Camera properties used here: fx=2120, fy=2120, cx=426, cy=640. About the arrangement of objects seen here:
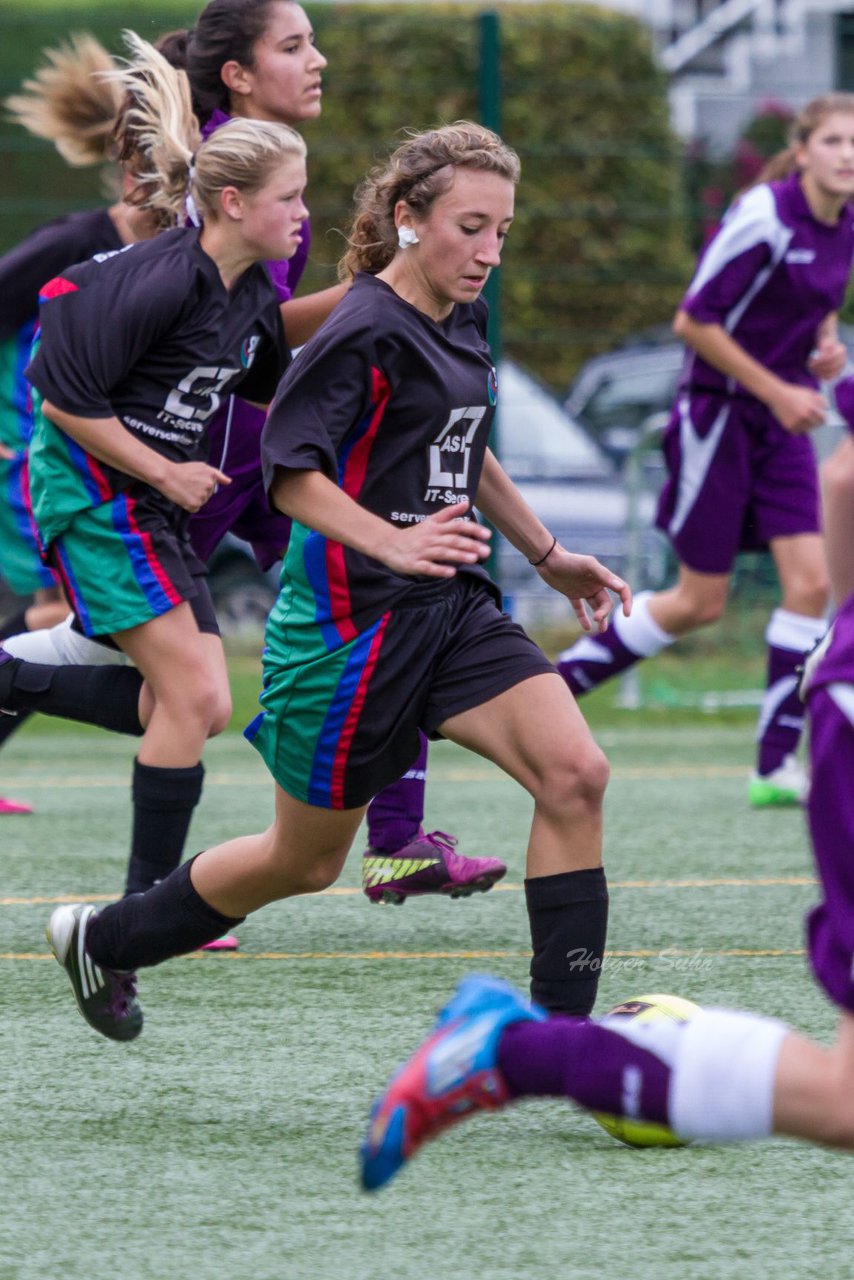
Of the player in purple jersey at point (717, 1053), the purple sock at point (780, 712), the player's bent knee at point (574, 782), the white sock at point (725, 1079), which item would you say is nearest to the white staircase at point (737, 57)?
the purple sock at point (780, 712)

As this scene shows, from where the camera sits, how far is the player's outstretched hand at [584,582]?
345 centimetres

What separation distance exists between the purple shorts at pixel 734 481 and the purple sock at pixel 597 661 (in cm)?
32

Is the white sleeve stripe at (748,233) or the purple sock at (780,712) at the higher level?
the white sleeve stripe at (748,233)

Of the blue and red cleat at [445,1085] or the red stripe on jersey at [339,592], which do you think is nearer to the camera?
the blue and red cleat at [445,1085]

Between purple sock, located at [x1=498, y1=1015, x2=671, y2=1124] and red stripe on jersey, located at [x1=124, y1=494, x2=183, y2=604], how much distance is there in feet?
5.91

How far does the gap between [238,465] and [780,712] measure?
2.23 metres

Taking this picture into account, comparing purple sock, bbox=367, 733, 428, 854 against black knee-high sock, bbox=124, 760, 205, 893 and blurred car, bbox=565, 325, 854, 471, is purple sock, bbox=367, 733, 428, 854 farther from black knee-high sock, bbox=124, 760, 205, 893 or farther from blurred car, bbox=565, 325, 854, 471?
blurred car, bbox=565, 325, 854, 471

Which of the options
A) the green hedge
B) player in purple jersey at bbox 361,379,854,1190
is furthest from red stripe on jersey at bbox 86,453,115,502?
the green hedge

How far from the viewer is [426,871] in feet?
14.1

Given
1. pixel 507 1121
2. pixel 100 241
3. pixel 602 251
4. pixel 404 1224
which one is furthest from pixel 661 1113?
pixel 602 251

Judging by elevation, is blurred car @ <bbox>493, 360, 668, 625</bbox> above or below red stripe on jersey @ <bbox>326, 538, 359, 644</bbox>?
below

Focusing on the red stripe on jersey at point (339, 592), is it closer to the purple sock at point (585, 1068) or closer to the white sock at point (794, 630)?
the purple sock at point (585, 1068)

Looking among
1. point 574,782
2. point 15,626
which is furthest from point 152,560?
point 15,626

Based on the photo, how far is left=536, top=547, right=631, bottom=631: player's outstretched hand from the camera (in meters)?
3.45
